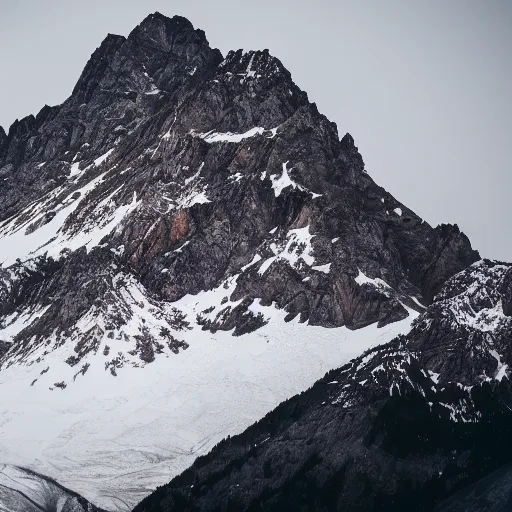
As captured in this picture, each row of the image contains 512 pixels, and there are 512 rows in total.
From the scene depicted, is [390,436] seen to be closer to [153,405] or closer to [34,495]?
[153,405]

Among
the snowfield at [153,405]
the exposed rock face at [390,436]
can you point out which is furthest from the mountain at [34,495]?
the exposed rock face at [390,436]

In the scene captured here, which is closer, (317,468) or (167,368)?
(317,468)

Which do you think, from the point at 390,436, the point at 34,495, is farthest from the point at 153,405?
the point at 390,436

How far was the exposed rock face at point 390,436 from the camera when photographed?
166 meters

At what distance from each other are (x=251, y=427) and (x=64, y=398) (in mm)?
35536

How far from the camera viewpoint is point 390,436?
170 metres

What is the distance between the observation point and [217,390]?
190 meters

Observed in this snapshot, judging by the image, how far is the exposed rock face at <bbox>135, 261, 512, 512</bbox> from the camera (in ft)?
543

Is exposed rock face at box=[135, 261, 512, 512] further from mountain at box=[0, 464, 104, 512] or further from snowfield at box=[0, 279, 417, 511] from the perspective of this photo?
mountain at box=[0, 464, 104, 512]

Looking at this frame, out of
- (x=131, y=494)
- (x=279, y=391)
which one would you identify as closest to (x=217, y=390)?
(x=279, y=391)

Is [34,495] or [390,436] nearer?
[390,436]

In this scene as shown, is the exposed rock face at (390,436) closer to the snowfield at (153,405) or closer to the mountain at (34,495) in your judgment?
the snowfield at (153,405)

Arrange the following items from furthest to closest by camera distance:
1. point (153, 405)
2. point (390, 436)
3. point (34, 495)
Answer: point (153, 405) → point (34, 495) → point (390, 436)

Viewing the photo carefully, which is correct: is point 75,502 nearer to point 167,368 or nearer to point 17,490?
point 17,490
